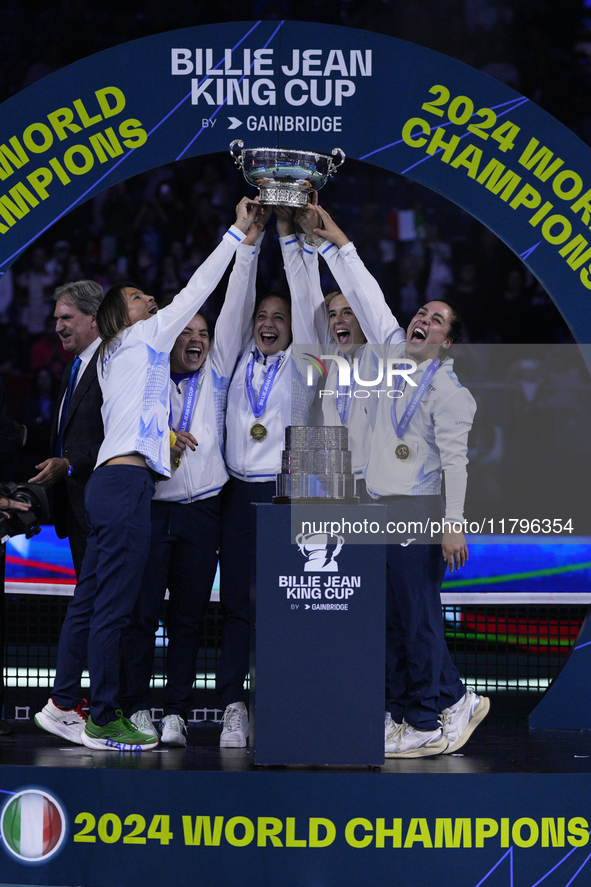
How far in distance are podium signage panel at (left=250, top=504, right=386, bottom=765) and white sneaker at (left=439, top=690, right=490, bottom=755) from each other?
58cm

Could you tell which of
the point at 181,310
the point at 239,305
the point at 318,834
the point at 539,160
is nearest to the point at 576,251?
the point at 539,160

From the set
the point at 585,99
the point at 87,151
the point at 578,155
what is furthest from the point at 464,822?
the point at 585,99

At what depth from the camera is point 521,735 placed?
386 cm

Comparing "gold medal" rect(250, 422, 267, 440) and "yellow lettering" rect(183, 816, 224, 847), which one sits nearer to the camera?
"yellow lettering" rect(183, 816, 224, 847)

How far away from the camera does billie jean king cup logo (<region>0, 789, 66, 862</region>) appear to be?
9.87 ft

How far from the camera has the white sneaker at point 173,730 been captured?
3.56 meters

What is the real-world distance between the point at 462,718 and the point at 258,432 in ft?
4.32

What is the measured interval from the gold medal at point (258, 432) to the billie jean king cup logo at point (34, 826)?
1506 millimetres

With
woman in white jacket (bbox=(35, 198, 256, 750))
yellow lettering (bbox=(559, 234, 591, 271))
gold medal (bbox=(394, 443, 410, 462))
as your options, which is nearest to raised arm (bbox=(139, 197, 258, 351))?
woman in white jacket (bbox=(35, 198, 256, 750))

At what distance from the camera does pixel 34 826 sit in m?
3.03

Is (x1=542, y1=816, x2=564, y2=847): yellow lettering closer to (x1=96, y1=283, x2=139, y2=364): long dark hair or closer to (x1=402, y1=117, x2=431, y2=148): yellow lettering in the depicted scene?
(x1=96, y1=283, x2=139, y2=364): long dark hair

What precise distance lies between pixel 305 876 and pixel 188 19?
7.27 meters

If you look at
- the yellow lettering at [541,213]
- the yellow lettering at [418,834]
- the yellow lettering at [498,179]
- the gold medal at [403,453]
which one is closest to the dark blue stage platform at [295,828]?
the yellow lettering at [418,834]

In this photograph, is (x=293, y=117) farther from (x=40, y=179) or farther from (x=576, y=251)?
(x=576, y=251)
